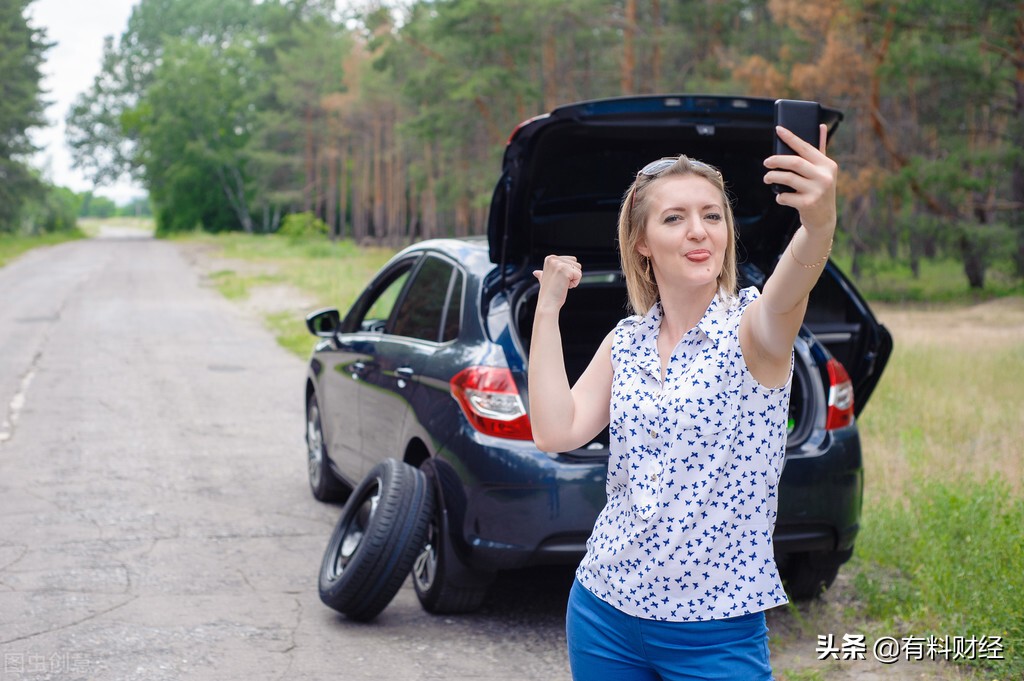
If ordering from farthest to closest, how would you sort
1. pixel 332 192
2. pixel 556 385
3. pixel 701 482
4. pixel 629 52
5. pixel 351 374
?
1. pixel 332 192
2. pixel 629 52
3. pixel 351 374
4. pixel 556 385
5. pixel 701 482

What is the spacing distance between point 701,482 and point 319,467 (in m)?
5.62

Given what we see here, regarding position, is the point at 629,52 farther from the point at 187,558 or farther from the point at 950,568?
the point at 950,568

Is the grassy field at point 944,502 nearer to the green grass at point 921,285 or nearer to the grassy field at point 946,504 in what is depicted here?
the grassy field at point 946,504

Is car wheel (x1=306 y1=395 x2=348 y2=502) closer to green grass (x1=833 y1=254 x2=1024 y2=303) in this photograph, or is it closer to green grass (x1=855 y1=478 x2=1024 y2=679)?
green grass (x1=855 y1=478 x2=1024 y2=679)

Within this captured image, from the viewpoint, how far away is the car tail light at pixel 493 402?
495 centimetres

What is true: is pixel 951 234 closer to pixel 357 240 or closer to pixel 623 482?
pixel 623 482

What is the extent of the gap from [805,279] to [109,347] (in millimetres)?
16115

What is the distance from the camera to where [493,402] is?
16.5ft

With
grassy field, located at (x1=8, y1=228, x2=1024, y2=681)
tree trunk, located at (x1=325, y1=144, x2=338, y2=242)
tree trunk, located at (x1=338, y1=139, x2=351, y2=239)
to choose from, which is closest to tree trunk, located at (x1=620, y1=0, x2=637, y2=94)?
grassy field, located at (x1=8, y1=228, x2=1024, y2=681)

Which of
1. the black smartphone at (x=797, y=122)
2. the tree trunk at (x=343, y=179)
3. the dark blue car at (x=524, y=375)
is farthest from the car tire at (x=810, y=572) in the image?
the tree trunk at (x=343, y=179)

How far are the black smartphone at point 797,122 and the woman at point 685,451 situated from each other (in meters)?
0.42

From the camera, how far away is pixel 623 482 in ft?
8.18

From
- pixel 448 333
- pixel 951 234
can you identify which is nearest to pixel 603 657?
pixel 448 333

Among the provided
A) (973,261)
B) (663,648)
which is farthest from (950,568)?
(973,261)
